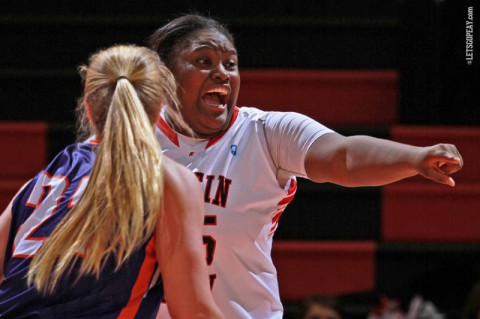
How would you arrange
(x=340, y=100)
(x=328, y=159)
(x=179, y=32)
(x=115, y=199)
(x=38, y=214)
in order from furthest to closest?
(x=340, y=100)
(x=179, y=32)
(x=328, y=159)
(x=38, y=214)
(x=115, y=199)

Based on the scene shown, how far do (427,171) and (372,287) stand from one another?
8.37ft

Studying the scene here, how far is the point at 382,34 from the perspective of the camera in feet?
15.8

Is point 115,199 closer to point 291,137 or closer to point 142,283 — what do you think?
point 142,283

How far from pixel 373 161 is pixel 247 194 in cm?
40

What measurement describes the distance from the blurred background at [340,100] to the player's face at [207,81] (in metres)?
1.93

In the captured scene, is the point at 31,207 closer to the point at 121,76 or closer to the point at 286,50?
the point at 121,76

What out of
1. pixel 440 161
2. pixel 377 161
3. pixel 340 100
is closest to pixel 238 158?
pixel 377 161

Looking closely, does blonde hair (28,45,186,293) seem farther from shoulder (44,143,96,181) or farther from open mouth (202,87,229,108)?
open mouth (202,87,229,108)

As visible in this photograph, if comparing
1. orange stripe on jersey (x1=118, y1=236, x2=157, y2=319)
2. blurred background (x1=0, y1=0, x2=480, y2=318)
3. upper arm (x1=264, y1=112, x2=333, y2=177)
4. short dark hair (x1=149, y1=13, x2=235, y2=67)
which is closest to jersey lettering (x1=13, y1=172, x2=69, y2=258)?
orange stripe on jersey (x1=118, y1=236, x2=157, y2=319)

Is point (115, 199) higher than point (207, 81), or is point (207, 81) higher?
point (207, 81)

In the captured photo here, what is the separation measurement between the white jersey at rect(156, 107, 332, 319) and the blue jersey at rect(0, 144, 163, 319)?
60 cm

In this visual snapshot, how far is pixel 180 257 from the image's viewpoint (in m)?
1.79

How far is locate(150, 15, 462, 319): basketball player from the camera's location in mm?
2408

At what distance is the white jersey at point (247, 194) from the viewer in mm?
2457
